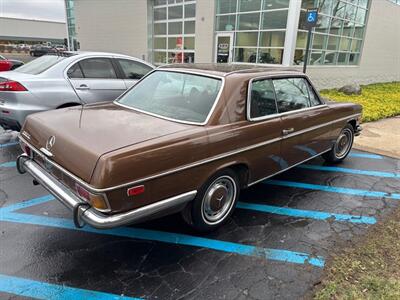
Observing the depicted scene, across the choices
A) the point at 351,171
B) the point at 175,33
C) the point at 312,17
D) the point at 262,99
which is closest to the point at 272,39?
the point at 312,17

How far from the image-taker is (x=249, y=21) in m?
13.5

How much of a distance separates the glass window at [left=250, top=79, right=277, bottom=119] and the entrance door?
1141 cm

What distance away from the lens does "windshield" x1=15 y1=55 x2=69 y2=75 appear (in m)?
5.43

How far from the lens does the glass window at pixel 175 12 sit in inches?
671

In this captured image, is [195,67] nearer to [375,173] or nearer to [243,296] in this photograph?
[243,296]

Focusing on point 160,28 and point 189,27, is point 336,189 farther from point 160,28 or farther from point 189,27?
point 160,28

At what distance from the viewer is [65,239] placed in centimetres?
304

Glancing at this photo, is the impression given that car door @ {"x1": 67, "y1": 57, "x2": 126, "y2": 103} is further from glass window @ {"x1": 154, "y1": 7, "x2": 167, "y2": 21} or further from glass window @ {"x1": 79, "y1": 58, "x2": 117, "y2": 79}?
glass window @ {"x1": 154, "y1": 7, "x2": 167, "y2": 21}

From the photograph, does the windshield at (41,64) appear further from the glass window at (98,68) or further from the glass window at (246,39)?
the glass window at (246,39)

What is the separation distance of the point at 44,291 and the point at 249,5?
13.6 metres

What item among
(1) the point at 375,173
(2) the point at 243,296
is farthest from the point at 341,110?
(2) the point at 243,296

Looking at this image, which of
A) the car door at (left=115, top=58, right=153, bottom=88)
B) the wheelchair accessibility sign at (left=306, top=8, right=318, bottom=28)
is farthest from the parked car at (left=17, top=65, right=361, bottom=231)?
the wheelchair accessibility sign at (left=306, top=8, right=318, bottom=28)

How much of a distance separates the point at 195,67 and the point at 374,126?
657 centimetres

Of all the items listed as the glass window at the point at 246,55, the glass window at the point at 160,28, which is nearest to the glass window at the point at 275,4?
the glass window at the point at 246,55
